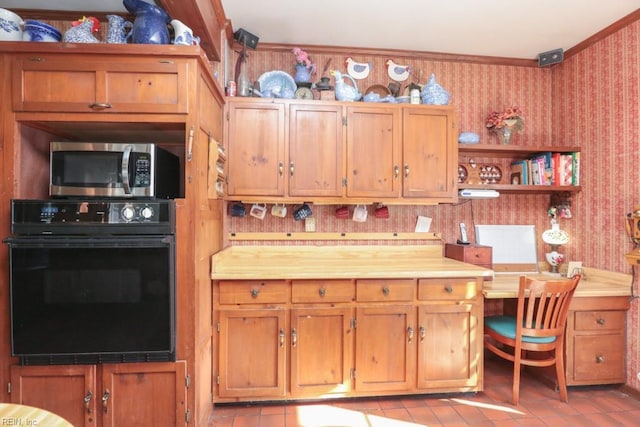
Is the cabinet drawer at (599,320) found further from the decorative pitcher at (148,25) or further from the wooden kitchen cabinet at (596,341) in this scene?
the decorative pitcher at (148,25)

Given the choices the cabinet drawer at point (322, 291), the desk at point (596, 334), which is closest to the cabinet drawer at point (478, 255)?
the desk at point (596, 334)

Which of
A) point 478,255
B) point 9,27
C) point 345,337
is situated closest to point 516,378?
point 478,255

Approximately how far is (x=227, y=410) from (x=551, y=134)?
Result: 3.55 m

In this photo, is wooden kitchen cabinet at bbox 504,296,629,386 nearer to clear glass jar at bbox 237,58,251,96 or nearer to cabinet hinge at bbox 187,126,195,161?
cabinet hinge at bbox 187,126,195,161

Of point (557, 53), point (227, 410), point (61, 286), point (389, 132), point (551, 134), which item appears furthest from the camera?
point (551, 134)

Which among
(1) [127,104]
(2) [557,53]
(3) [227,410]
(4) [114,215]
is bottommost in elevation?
(3) [227,410]

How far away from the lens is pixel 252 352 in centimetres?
208

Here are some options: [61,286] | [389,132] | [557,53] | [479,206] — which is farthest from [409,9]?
[61,286]

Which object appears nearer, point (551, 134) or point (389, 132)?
point (389, 132)

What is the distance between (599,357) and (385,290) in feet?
5.49

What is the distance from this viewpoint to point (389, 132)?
8.06 ft

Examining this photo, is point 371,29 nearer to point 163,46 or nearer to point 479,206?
point 163,46

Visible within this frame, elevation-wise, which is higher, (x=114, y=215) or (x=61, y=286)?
(x=114, y=215)

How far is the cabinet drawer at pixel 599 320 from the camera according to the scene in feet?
7.55
